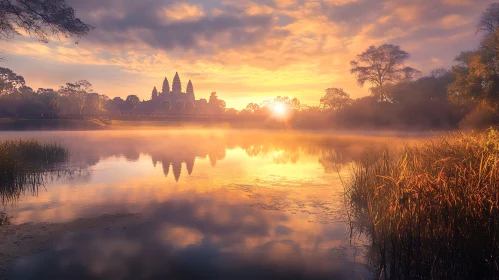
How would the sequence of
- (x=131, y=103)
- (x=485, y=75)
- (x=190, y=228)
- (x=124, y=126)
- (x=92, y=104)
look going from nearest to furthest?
(x=190, y=228) → (x=485, y=75) → (x=124, y=126) → (x=92, y=104) → (x=131, y=103)

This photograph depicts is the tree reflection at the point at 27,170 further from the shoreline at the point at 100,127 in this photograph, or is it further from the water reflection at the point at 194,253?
the shoreline at the point at 100,127

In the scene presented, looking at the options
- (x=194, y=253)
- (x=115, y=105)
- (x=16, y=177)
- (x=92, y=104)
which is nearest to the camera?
(x=194, y=253)

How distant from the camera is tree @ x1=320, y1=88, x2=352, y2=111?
72500mm

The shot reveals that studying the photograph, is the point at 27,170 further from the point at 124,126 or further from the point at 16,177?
the point at 124,126

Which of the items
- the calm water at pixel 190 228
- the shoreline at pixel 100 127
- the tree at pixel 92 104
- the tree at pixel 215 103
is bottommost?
the calm water at pixel 190 228

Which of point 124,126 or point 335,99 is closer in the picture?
point 335,99

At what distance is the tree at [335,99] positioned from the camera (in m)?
72.5

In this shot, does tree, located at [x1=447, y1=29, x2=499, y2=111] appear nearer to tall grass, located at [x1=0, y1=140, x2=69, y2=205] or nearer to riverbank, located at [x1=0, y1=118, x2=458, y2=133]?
riverbank, located at [x1=0, y1=118, x2=458, y2=133]

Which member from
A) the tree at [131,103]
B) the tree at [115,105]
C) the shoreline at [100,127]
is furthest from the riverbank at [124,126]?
the tree at [115,105]

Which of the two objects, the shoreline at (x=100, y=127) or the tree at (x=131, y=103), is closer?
the shoreline at (x=100, y=127)

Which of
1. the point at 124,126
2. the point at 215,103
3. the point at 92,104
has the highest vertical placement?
the point at 215,103

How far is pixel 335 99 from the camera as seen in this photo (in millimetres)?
73312

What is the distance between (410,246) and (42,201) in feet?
39.1

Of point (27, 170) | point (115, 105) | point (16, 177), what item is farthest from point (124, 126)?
point (115, 105)
